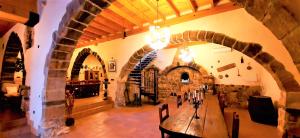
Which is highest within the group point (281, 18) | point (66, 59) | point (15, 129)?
point (281, 18)

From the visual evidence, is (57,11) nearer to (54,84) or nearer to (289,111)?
(54,84)

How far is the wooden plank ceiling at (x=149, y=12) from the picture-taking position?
3717mm

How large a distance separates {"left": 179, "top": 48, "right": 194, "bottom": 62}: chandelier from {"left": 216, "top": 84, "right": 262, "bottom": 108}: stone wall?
5.06 feet

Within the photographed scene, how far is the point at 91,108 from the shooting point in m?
5.30

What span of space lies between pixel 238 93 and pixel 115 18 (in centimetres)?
497

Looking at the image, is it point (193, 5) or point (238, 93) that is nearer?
point (193, 5)

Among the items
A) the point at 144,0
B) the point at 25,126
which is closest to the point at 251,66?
the point at 144,0

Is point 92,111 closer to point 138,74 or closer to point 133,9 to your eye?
point 138,74

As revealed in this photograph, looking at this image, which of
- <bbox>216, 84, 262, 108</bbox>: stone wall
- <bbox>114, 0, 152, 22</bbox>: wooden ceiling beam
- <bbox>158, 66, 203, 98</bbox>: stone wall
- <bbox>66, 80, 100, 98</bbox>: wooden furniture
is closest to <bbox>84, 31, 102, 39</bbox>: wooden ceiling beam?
<bbox>66, 80, 100, 98</bbox>: wooden furniture

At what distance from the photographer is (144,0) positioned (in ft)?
11.3

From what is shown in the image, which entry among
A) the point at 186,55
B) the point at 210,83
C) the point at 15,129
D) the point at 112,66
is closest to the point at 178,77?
the point at 186,55

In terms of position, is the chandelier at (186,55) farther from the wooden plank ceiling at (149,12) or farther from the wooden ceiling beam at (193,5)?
the wooden ceiling beam at (193,5)

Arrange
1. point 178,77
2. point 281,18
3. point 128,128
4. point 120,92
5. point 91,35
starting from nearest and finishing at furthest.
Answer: point 281,18 → point 128,128 → point 120,92 → point 91,35 → point 178,77

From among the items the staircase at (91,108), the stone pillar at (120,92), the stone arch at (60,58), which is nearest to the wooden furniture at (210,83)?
the stone pillar at (120,92)
